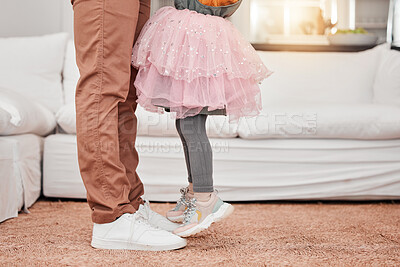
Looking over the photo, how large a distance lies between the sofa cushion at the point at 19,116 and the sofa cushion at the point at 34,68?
0.38 meters

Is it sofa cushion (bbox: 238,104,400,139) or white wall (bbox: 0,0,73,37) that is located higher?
white wall (bbox: 0,0,73,37)

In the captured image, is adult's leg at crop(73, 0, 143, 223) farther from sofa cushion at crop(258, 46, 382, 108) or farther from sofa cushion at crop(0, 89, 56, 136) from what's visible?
sofa cushion at crop(258, 46, 382, 108)

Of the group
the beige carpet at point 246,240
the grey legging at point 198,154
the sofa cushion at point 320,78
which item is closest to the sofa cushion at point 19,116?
the beige carpet at point 246,240

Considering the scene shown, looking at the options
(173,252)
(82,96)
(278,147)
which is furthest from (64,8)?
(173,252)

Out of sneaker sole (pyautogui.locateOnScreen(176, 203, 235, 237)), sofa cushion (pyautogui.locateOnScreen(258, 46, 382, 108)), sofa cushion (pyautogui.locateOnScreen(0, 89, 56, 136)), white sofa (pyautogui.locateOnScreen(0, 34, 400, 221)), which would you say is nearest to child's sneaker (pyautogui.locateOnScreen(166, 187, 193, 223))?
sneaker sole (pyautogui.locateOnScreen(176, 203, 235, 237))

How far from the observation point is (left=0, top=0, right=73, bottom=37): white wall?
2623 mm

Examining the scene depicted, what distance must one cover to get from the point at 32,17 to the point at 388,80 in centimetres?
212

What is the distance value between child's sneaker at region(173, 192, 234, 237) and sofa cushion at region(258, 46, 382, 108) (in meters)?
1.23

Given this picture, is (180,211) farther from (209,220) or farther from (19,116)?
(19,116)

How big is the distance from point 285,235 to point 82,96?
2.32 ft

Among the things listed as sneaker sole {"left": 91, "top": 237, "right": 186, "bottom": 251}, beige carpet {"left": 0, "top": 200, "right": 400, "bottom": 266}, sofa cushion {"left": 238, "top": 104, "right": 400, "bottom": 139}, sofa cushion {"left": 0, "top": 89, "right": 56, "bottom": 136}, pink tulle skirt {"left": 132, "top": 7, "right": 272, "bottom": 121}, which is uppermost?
pink tulle skirt {"left": 132, "top": 7, "right": 272, "bottom": 121}

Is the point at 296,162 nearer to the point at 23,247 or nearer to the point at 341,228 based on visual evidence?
the point at 341,228

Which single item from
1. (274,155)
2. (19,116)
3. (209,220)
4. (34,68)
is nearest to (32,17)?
(34,68)

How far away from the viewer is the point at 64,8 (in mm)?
2707
